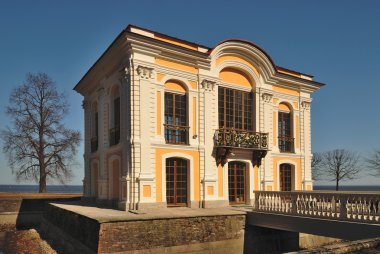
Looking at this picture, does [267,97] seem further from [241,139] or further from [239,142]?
[239,142]

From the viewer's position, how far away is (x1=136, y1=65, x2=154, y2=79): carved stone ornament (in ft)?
53.9

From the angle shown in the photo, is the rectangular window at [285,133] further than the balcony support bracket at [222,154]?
Yes

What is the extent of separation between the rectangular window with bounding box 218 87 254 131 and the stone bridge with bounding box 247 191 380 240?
493 centimetres

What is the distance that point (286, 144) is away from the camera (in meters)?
22.2

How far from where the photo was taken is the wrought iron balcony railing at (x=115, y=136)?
60.9 feet

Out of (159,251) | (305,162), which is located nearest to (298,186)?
(305,162)

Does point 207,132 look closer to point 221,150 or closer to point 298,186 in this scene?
point 221,150

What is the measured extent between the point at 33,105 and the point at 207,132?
20470 mm

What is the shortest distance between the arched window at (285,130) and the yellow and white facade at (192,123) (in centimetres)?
6

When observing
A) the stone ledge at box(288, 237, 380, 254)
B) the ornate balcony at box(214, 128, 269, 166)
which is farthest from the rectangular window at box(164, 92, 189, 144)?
the stone ledge at box(288, 237, 380, 254)

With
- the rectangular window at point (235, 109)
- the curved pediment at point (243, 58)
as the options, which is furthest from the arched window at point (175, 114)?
the curved pediment at point (243, 58)

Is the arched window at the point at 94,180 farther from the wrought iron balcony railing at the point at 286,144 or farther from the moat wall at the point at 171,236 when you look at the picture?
the wrought iron balcony railing at the point at 286,144

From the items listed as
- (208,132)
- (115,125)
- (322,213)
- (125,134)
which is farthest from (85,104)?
(322,213)

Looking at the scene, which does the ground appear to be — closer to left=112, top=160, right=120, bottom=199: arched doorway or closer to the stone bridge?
left=112, top=160, right=120, bottom=199: arched doorway
